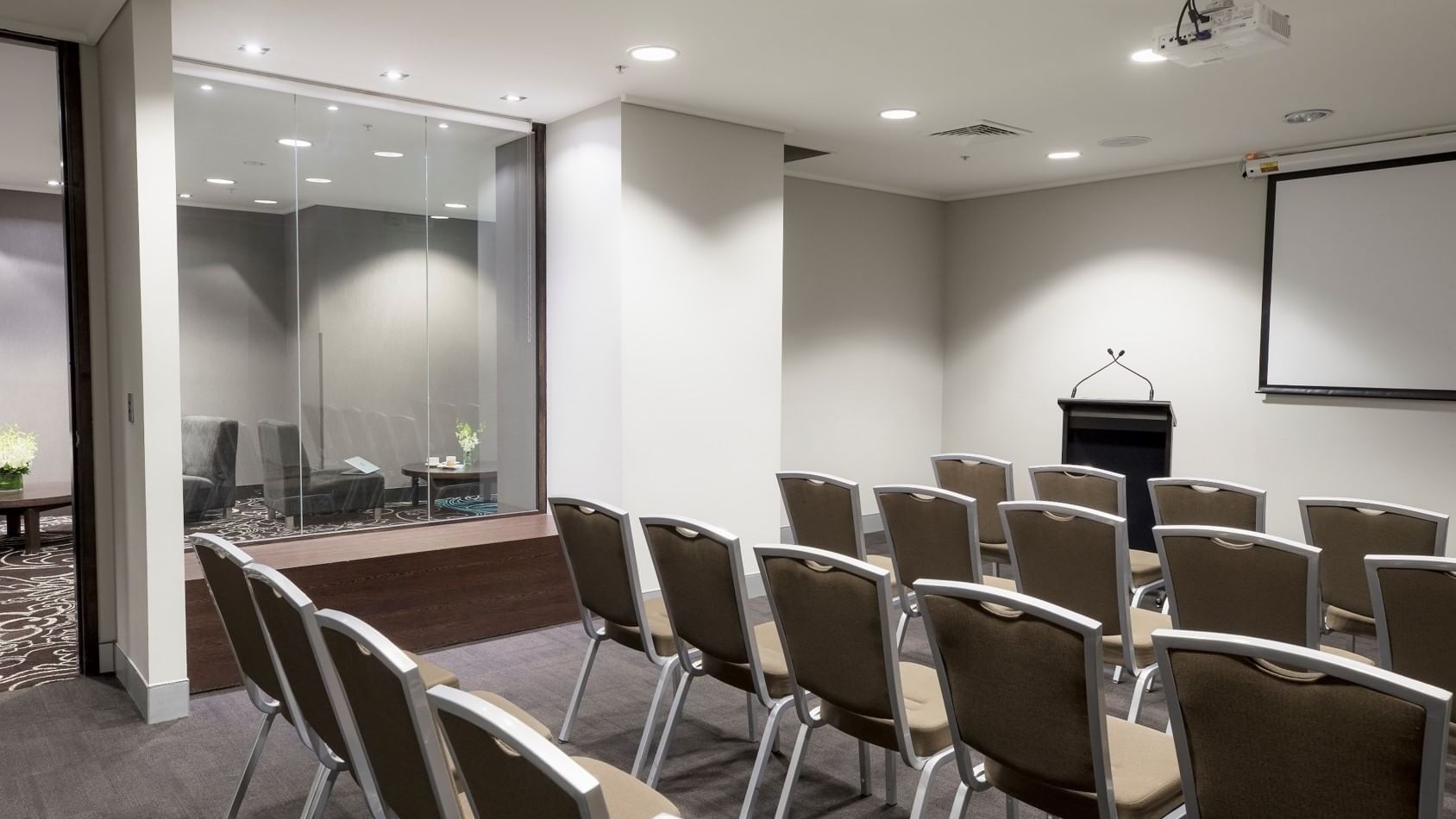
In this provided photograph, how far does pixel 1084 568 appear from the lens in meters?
3.38

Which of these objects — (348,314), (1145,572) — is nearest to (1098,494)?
(1145,572)

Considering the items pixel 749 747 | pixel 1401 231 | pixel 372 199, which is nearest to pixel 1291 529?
pixel 1401 231

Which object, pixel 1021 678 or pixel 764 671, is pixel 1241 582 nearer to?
pixel 1021 678

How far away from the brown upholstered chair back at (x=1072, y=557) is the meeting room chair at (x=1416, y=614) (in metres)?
0.71

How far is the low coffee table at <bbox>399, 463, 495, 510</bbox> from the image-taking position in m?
5.63

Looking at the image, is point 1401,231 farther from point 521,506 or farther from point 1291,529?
point 521,506

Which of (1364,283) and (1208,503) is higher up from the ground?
(1364,283)

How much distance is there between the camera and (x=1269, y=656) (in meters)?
1.76

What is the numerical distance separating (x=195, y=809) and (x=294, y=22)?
304 centimetres

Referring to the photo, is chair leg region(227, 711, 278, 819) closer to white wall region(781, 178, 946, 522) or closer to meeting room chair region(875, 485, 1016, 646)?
meeting room chair region(875, 485, 1016, 646)

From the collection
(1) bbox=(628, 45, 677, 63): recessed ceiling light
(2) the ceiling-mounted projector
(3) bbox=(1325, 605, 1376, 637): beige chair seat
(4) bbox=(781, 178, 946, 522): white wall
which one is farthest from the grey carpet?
(4) bbox=(781, 178, 946, 522): white wall

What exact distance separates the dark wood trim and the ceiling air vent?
242 cm

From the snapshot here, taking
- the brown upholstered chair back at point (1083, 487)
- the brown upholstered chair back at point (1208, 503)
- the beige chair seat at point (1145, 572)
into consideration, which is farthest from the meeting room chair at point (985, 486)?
the brown upholstered chair back at point (1208, 503)

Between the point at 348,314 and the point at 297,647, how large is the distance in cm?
339
